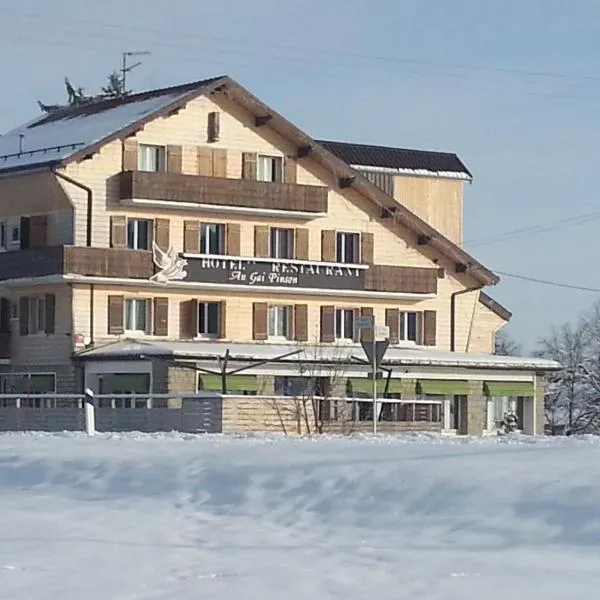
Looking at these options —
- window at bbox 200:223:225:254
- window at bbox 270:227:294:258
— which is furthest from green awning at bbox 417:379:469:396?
window at bbox 200:223:225:254

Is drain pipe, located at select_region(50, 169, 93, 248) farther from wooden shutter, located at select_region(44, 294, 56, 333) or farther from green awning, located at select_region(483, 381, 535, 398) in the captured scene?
green awning, located at select_region(483, 381, 535, 398)

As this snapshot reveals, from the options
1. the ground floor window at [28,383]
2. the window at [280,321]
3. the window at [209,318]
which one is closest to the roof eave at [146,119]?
the window at [209,318]

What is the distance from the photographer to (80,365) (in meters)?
51.7

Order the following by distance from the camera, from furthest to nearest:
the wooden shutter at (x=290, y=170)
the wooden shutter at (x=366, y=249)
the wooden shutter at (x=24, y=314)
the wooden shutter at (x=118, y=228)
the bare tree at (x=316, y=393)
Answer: the wooden shutter at (x=366, y=249) → the wooden shutter at (x=290, y=170) → the wooden shutter at (x=24, y=314) → the wooden shutter at (x=118, y=228) → the bare tree at (x=316, y=393)

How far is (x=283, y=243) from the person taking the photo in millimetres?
55844

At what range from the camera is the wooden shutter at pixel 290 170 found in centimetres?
A: 5609

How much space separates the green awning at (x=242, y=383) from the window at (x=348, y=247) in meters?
7.56

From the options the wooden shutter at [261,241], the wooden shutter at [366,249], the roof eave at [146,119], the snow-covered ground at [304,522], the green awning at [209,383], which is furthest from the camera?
the wooden shutter at [366,249]

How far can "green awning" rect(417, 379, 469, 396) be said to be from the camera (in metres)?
54.8

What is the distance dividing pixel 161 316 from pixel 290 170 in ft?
23.2

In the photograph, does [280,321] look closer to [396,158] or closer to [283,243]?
[283,243]

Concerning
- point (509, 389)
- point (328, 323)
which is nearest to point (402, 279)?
point (328, 323)

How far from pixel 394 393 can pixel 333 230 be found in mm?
6304

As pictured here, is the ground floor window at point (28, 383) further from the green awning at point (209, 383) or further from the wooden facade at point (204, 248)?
the green awning at point (209, 383)
